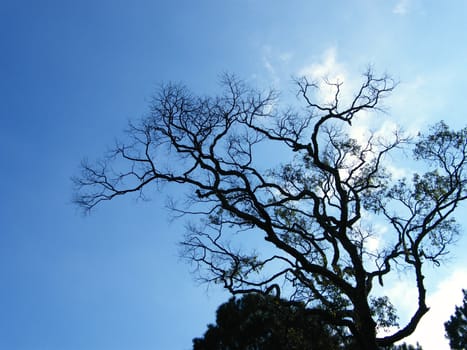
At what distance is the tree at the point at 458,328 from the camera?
36.7 m

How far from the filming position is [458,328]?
1489 inches

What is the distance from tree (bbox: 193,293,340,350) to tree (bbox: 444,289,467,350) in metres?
28.1

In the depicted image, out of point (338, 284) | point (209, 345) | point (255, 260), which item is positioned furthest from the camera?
point (209, 345)

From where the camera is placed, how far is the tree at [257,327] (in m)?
12.8

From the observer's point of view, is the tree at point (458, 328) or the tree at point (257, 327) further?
the tree at point (458, 328)

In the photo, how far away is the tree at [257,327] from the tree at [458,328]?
28140 mm

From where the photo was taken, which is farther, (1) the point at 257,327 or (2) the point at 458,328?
(2) the point at 458,328

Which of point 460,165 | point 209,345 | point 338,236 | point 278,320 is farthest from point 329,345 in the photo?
point 460,165

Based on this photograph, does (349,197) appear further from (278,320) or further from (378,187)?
(278,320)

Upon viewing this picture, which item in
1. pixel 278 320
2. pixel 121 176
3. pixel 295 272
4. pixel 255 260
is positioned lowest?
pixel 278 320

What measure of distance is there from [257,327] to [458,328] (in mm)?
29839

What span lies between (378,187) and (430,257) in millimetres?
3011

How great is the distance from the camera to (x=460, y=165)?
15.1 metres

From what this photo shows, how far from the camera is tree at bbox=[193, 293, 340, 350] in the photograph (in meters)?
12.8
